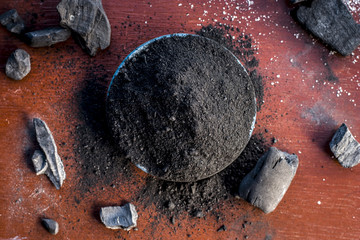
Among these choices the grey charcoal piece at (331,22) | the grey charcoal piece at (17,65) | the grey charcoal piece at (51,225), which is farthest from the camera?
the grey charcoal piece at (331,22)

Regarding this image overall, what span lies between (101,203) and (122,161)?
12.2 inches

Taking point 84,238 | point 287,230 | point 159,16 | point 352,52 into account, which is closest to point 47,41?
point 159,16

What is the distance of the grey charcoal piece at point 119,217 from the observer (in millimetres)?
1921

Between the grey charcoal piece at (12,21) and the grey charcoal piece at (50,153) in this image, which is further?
the grey charcoal piece at (12,21)

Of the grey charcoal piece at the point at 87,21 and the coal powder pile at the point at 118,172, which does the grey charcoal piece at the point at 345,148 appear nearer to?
the coal powder pile at the point at 118,172

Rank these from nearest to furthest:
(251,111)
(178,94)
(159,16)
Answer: (178,94) < (251,111) < (159,16)

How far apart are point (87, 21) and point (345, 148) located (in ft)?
6.66

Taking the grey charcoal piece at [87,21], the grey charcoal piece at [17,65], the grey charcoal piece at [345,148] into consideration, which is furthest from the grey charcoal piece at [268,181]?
the grey charcoal piece at [17,65]

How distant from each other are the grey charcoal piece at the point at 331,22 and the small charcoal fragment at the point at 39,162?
6.91ft

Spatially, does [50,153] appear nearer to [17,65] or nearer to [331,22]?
[17,65]

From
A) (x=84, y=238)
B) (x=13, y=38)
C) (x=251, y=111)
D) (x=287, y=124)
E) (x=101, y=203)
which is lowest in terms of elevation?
(x=84, y=238)

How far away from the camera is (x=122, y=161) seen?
2023mm

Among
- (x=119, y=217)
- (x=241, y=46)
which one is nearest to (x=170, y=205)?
(x=119, y=217)

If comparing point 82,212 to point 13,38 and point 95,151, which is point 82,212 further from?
point 13,38
